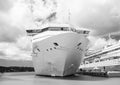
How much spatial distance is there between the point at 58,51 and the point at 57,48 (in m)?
0.55

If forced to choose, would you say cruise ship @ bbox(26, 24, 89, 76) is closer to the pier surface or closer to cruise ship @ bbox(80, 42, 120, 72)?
the pier surface

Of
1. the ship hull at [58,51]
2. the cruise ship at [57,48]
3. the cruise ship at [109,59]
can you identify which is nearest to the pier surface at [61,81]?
the cruise ship at [57,48]

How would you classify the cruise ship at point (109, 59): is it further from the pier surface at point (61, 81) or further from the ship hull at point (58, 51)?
the ship hull at point (58, 51)

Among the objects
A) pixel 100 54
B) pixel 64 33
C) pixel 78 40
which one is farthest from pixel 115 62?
pixel 64 33

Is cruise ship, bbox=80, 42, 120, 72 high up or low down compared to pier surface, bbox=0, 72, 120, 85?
up

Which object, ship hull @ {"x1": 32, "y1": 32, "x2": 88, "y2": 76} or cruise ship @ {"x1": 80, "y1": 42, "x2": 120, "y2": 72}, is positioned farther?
cruise ship @ {"x1": 80, "y1": 42, "x2": 120, "y2": 72}

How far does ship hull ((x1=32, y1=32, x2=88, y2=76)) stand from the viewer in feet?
96.0

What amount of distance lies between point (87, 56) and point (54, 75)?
4904 cm

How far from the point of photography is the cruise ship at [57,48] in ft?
96.1

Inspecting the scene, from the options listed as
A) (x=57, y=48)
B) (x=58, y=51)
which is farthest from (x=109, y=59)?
(x=57, y=48)

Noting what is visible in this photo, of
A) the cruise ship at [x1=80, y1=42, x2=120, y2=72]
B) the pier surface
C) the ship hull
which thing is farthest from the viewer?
the cruise ship at [x1=80, y1=42, x2=120, y2=72]

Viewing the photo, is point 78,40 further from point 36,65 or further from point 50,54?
point 36,65

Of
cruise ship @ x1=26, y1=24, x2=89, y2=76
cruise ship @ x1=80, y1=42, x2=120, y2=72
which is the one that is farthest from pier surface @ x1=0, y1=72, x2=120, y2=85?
cruise ship @ x1=80, y1=42, x2=120, y2=72

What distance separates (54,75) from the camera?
3162 centimetres
